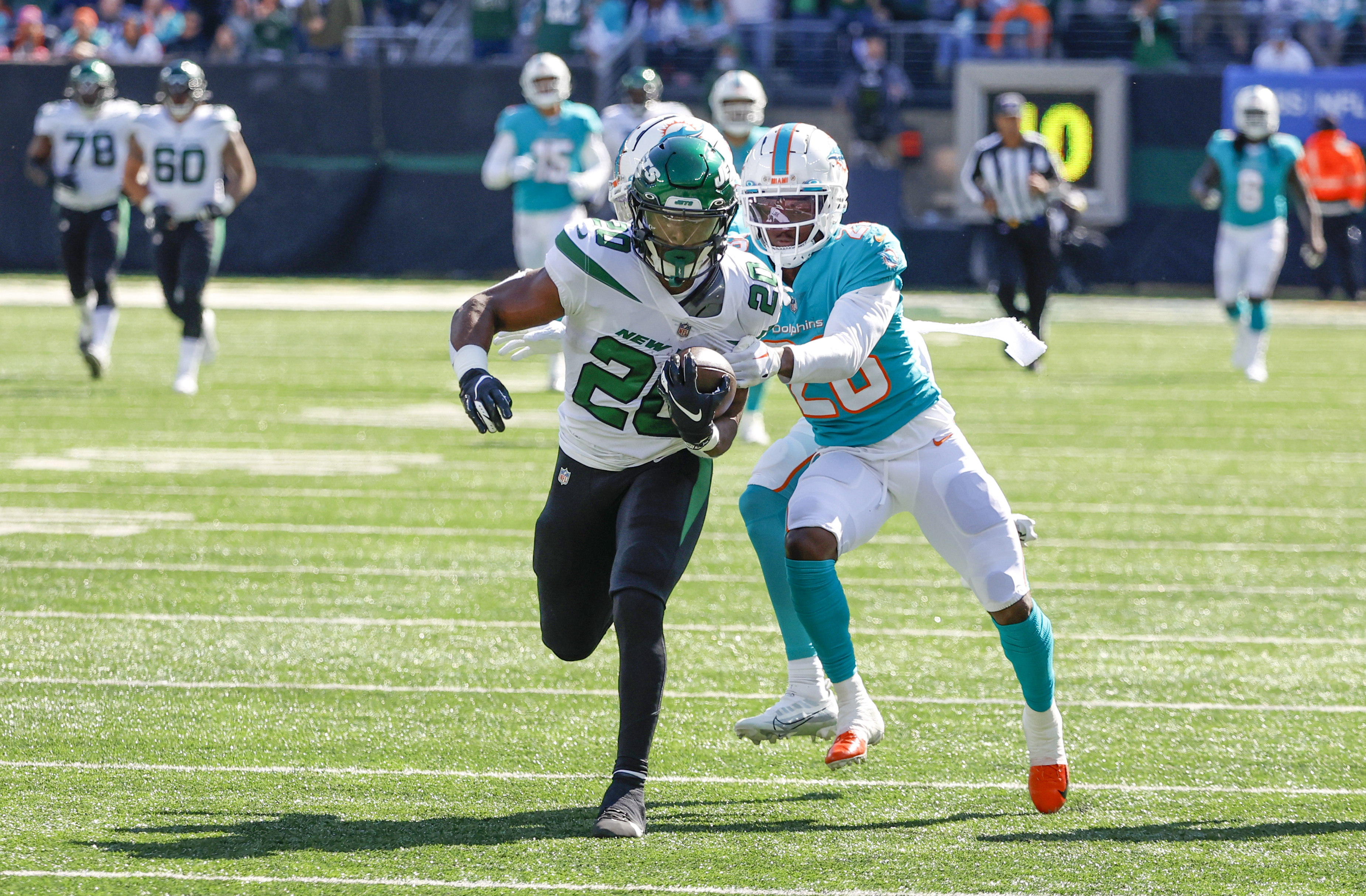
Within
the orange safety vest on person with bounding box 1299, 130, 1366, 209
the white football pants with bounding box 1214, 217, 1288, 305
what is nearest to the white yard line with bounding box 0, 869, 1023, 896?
the white football pants with bounding box 1214, 217, 1288, 305

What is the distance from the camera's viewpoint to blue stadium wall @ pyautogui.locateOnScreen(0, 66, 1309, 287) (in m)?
19.9

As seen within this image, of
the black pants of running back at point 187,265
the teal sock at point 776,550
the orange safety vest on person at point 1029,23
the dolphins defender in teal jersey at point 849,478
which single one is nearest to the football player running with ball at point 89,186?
the black pants of running back at point 187,265

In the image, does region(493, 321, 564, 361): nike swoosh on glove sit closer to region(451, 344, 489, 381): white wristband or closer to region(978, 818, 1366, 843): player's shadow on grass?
region(451, 344, 489, 381): white wristband

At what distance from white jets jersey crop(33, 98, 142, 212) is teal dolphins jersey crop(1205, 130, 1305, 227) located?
24.5 ft

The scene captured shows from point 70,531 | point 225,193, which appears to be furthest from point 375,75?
point 70,531

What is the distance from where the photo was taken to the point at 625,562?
3.82 metres

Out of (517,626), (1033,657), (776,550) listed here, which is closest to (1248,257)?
(517,626)

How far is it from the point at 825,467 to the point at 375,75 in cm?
1697

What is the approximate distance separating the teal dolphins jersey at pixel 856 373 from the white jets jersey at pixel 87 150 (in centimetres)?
821

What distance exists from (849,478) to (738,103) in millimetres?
5701

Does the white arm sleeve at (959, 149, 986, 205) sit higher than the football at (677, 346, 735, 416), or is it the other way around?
the football at (677, 346, 735, 416)

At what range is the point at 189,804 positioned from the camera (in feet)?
12.6

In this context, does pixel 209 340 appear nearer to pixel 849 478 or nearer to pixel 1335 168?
pixel 849 478

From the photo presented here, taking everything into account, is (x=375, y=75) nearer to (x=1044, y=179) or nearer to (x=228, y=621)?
(x=1044, y=179)
